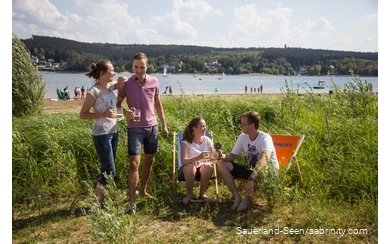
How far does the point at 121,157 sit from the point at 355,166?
3396 millimetres

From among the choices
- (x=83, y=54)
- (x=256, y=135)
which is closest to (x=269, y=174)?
(x=256, y=135)

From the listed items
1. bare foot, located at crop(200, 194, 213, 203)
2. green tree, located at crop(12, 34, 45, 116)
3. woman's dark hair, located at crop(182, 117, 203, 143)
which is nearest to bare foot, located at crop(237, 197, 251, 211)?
bare foot, located at crop(200, 194, 213, 203)

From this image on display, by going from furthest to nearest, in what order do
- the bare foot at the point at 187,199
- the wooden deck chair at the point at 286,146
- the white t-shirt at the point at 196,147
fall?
the wooden deck chair at the point at 286,146, the white t-shirt at the point at 196,147, the bare foot at the point at 187,199

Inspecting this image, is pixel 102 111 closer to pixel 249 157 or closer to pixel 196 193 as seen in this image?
pixel 196 193

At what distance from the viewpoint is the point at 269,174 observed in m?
3.82

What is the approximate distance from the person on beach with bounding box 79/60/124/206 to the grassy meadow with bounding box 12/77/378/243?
414mm

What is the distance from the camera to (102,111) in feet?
12.6

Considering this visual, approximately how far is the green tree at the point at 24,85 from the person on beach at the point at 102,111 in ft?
14.5

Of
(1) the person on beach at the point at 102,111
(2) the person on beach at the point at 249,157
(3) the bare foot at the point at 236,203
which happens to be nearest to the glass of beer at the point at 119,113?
(1) the person on beach at the point at 102,111

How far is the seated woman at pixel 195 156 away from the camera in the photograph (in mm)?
4328

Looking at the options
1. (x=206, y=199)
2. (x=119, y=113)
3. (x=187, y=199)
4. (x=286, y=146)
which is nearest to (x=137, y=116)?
(x=119, y=113)

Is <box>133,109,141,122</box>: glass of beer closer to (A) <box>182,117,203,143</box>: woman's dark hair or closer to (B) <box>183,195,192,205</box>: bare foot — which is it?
(A) <box>182,117,203,143</box>: woman's dark hair

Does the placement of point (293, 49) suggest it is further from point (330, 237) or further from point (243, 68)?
point (330, 237)

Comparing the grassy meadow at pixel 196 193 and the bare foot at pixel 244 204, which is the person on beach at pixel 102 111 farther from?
the bare foot at pixel 244 204
